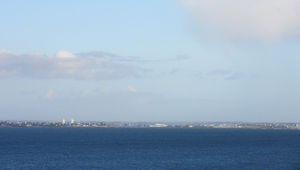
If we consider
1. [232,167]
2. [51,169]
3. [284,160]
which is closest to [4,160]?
[51,169]

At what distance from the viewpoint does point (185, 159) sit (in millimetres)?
83812

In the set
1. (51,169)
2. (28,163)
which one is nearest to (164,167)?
(51,169)

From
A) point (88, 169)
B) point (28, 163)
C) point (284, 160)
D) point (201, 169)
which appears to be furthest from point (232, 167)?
point (28, 163)

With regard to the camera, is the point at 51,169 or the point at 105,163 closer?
the point at 51,169

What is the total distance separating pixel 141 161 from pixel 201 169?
13.4 meters

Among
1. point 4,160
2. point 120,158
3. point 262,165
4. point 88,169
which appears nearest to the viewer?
point 88,169

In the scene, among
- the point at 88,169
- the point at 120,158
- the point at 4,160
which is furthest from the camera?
the point at 120,158

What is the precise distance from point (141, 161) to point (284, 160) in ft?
78.8

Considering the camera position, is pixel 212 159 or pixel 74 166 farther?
pixel 212 159

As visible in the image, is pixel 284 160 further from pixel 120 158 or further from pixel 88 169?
pixel 88 169

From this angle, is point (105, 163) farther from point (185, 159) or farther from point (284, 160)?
point (284, 160)

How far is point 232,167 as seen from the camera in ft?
235

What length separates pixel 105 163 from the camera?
76375mm

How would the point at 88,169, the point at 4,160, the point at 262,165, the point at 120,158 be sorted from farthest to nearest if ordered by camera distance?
the point at 120,158
the point at 4,160
the point at 262,165
the point at 88,169
